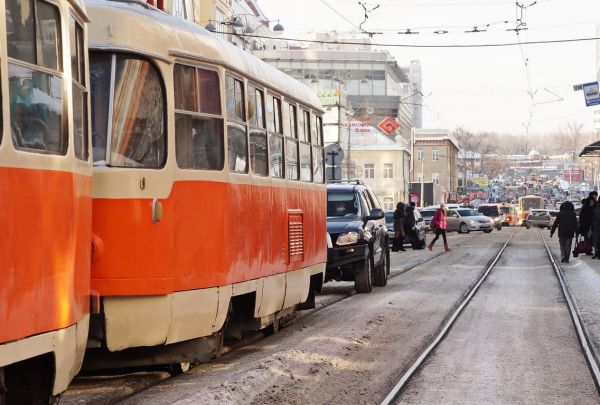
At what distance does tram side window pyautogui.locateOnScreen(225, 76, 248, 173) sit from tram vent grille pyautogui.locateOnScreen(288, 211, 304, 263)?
2.02 metres

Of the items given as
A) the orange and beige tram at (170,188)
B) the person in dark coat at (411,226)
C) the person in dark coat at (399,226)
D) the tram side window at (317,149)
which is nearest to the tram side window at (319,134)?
the tram side window at (317,149)

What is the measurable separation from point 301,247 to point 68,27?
248 inches

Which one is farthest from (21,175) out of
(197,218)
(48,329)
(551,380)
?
(551,380)

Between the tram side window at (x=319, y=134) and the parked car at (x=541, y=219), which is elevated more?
the tram side window at (x=319, y=134)

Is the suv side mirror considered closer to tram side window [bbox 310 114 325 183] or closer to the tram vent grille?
tram side window [bbox 310 114 325 183]

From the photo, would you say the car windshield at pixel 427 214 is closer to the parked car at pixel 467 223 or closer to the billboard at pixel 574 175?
the parked car at pixel 467 223

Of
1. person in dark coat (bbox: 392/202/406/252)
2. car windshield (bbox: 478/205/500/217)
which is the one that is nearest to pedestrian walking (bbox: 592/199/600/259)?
person in dark coat (bbox: 392/202/406/252)

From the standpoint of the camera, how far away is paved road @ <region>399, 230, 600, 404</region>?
8688mm

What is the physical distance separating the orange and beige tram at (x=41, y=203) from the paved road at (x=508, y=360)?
2.97m

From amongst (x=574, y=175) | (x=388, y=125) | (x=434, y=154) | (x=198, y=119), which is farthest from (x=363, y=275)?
(x=574, y=175)

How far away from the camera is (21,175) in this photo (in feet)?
18.5

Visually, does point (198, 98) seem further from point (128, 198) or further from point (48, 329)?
point (48, 329)

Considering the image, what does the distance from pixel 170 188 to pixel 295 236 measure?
12.6ft

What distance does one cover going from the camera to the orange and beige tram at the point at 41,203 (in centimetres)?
553
